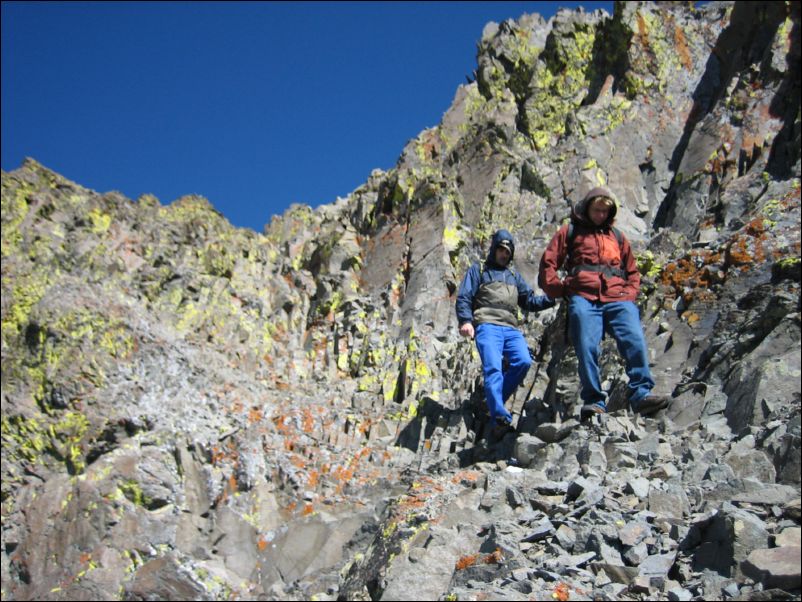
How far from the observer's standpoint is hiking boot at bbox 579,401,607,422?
31.3 ft

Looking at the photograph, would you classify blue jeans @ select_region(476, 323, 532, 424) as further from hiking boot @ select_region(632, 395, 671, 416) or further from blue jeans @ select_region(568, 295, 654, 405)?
hiking boot @ select_region(632, 395, 671, 416)

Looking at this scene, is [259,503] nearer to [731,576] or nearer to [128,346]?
[128,346]

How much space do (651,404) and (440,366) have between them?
29.1 ft

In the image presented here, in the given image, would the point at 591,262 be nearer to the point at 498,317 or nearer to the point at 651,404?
the point at 498,317

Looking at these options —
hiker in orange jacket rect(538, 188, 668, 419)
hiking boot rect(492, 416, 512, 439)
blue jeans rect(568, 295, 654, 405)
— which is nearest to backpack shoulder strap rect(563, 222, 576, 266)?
hiker in orange jacket rect(538, 188, 668, 419)

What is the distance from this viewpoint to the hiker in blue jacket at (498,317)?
35.9 feet

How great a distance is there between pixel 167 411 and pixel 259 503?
323 centimetres

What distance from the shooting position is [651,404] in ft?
31.2

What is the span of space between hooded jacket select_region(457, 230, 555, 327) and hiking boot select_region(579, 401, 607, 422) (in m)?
2.24

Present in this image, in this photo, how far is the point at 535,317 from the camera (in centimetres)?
1670

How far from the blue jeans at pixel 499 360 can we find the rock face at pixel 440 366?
1.79ft

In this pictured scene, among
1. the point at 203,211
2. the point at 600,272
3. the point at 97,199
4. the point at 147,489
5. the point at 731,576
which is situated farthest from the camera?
the point at 203,211

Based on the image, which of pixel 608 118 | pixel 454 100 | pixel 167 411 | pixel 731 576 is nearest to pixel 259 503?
pixel 167 411

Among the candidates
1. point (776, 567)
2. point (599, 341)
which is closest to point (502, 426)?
point (599, 341)
